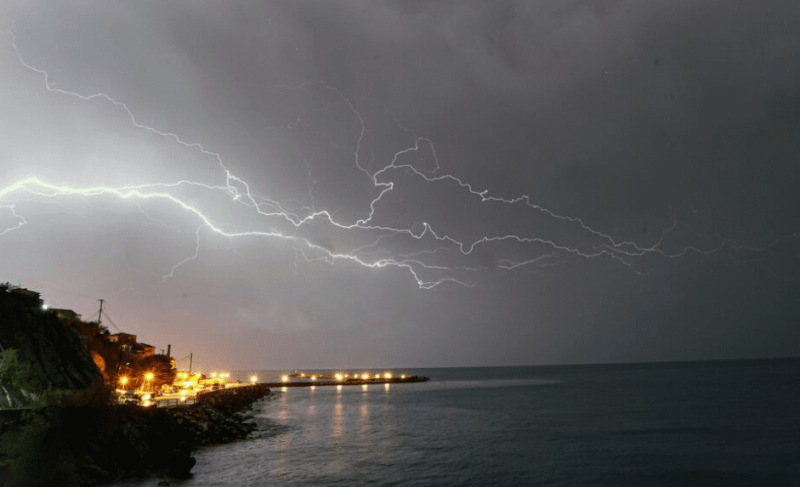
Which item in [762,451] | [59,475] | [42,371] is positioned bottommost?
[762,451]

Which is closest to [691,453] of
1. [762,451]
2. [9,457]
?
[762,451]

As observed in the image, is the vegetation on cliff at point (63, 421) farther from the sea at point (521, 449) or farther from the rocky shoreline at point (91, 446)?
the sea at point (521, 449)

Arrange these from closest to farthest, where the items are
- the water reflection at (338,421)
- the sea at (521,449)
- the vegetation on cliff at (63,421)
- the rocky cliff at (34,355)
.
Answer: the vegetation on cliff at (63,421) → the rocky cliff at (34,355) → the sea at (521,449) → the water reflection at (338,421)

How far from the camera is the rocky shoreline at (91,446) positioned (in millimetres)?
21531

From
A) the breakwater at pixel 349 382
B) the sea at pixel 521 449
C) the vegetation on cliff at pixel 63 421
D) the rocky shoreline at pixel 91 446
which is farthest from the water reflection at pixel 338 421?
the breakwater at pixel 349 382

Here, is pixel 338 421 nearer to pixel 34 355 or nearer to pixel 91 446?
pixel 91 446

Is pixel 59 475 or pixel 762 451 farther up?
pixel 59 475

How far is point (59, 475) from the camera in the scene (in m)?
22.1

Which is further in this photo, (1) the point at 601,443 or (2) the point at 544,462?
(1) the point at 601,443

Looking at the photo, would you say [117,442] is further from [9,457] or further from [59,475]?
A: [9,457]

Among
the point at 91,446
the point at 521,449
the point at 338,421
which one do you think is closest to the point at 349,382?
the point at 338,421

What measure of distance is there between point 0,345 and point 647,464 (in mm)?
37582

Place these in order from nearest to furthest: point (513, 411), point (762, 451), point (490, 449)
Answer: point (762, 451), point (490, 449), point (513, 411)

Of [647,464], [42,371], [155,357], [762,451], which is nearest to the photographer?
[42,371]
